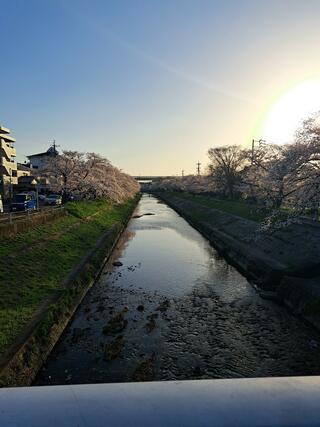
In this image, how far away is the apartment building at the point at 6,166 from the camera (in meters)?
50.5

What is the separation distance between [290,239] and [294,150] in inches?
297

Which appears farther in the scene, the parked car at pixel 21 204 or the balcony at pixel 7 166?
the balcony at pixel 7 166

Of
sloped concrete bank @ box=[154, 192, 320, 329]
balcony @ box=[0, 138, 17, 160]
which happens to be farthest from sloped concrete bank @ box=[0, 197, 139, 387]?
balcony @ box=[0, 138, 17, 160]

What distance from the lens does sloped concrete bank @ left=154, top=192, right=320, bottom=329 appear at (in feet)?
50.3

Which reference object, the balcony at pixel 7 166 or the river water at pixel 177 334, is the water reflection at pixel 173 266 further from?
the balcony at pixel 7 166

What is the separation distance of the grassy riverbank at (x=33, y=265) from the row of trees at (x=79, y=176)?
1964cm

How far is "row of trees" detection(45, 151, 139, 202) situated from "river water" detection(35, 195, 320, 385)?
30.7 m

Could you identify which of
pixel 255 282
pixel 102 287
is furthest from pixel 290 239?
pixel 102 287

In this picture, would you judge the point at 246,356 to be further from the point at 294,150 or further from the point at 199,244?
the point at 199,244

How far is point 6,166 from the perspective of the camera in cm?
5344

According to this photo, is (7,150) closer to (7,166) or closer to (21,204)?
(7,166)

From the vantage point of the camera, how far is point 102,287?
62.1 feet

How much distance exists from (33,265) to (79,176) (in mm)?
35545

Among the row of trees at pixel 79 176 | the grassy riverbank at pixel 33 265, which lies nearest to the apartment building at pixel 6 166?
the row of trees at pixel 79 176
